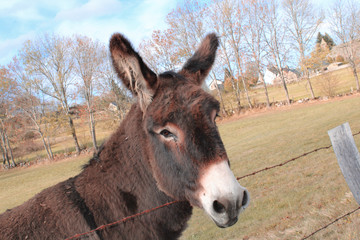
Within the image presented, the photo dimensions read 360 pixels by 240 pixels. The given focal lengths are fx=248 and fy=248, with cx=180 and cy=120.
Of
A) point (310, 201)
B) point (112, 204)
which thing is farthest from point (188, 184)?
point (310, 201)

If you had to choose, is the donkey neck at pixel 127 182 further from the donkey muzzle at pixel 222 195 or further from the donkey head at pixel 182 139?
the donkey muzzle at pixel 222 195

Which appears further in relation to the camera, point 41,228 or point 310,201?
point 310,201

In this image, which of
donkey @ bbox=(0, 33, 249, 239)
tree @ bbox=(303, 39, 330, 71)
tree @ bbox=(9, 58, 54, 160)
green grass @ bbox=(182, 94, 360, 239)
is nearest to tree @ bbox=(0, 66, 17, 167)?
tree @ bbox=(9, 58, 54, 160)

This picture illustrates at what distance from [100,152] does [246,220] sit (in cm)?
516

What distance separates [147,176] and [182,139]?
0.69 meters

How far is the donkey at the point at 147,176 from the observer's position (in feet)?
7.14

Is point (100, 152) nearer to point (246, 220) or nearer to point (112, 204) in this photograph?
point (112, 204)

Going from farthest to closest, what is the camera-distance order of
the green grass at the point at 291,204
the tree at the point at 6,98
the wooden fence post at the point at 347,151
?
the tree at the point at 6,98 → the green grass at the point at 291,204 → the wooden fence post at the point at 347,151

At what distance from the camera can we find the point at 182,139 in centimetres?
227

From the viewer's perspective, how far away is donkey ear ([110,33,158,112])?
2.39 m

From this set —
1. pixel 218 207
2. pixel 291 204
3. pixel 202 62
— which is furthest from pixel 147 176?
pixel 291 204

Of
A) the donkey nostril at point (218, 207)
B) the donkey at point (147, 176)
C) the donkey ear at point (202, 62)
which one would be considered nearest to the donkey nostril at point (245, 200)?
the donkey at point (147, 176)

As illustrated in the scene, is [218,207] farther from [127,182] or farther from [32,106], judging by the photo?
[32,106]

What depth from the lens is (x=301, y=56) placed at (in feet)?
147
